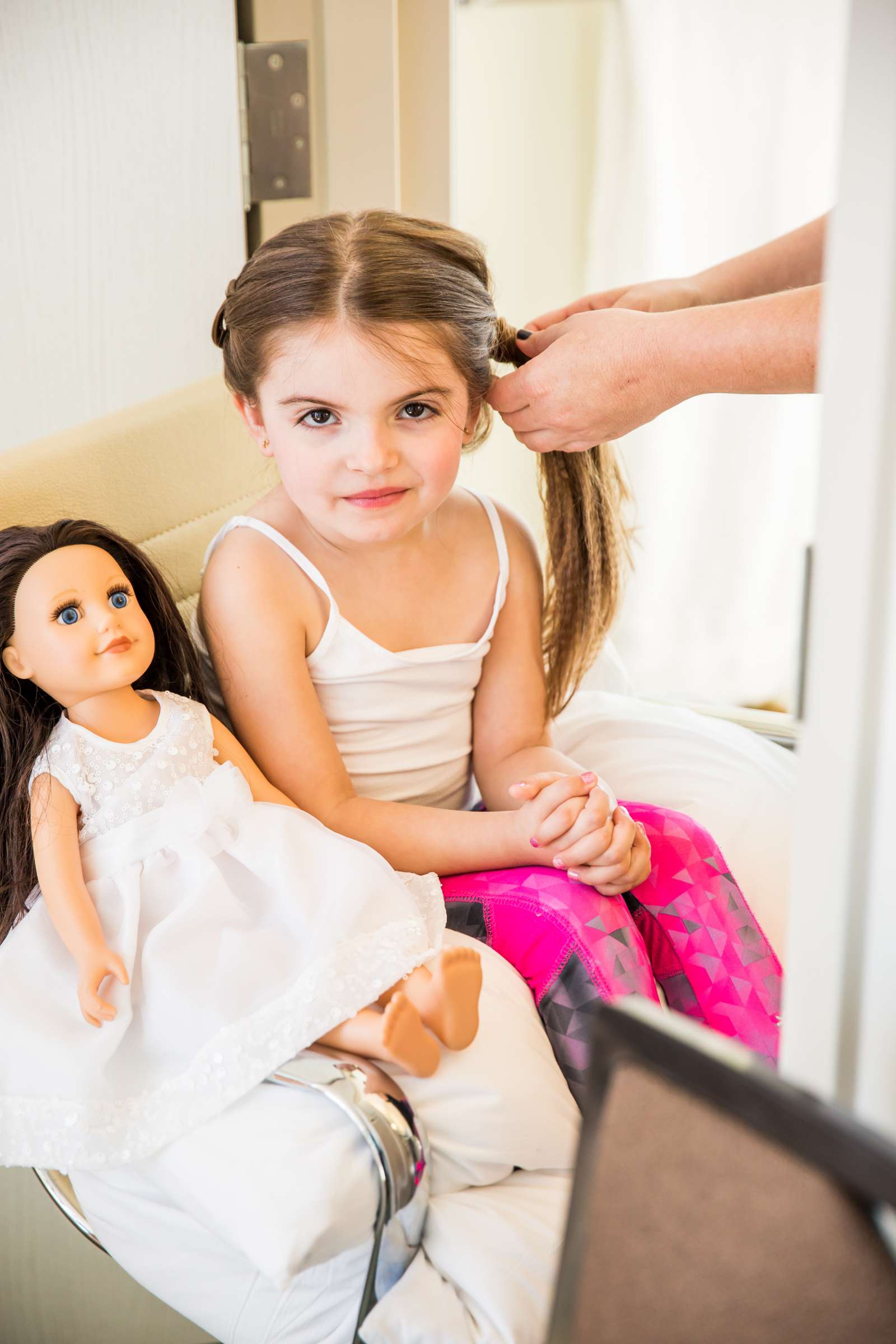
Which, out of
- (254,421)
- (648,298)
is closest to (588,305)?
(648,298)

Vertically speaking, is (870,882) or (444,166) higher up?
(444,166)

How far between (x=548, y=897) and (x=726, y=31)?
1.54 m

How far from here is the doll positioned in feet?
2.39

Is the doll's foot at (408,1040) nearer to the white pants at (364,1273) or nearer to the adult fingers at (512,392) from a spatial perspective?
the white pants at (364,1273)

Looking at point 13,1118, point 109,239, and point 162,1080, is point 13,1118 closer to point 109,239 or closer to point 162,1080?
A: point 162,1080

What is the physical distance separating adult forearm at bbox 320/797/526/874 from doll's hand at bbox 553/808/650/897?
70 mm

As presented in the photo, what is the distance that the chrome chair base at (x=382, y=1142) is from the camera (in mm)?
667

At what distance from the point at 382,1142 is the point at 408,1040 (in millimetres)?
80

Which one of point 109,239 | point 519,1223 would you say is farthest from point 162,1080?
point 109,239

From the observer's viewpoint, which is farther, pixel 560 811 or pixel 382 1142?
pixel 560 811

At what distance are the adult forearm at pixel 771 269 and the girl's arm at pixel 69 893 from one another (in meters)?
0.81

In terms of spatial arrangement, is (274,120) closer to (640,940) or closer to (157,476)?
(157,476)

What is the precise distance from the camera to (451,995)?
2.46ft

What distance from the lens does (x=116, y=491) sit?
3.45 ft
